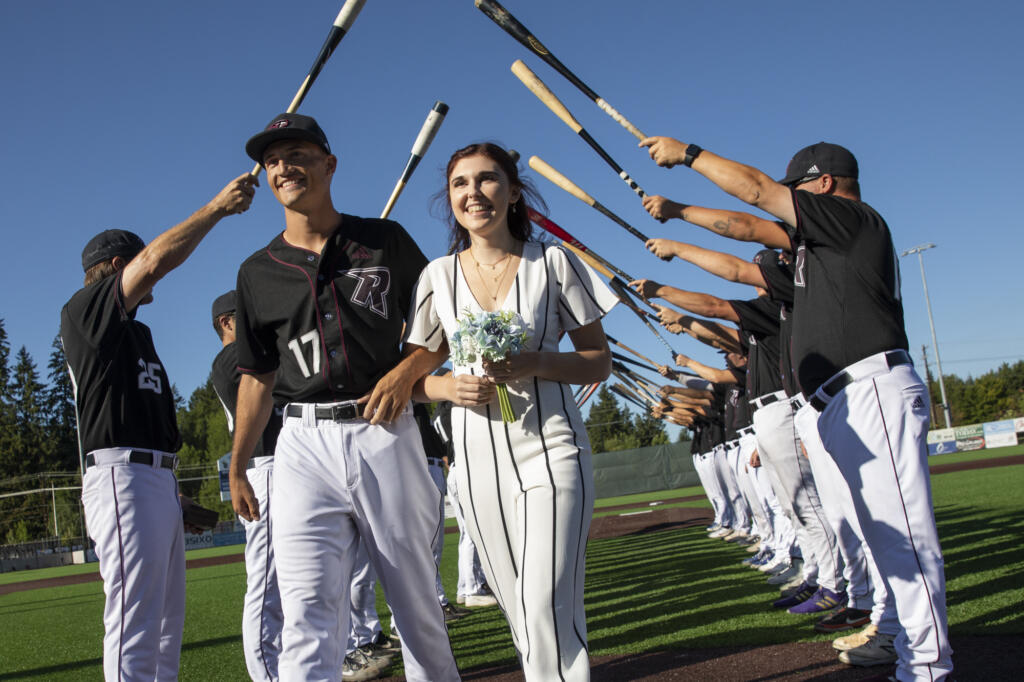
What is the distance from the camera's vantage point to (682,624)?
604 cm

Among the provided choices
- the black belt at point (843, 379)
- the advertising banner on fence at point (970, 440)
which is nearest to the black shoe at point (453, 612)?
the black belt at point (843, 379)

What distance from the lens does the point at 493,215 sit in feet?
10.2

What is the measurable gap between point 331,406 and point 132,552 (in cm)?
136

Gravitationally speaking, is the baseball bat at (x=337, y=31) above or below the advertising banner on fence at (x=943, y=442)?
above

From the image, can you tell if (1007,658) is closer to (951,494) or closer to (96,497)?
(96,497)

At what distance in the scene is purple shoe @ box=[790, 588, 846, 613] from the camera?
598 cm

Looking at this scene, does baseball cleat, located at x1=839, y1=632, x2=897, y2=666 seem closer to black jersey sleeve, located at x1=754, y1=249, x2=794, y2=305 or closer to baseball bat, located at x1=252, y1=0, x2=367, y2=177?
black jersey sleeve, located at x1=754, y1=249, x2=794, y2=305

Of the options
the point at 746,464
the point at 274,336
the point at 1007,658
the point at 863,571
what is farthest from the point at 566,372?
the point at 746,464

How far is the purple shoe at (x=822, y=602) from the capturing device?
19.6 feet

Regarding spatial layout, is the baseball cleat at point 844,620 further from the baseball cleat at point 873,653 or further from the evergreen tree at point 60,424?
the evergreen tree at point 60,424

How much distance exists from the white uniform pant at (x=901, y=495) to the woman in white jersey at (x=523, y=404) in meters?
1.40

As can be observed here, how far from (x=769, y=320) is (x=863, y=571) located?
2.08 m

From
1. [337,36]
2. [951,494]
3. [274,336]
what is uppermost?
[337,36]

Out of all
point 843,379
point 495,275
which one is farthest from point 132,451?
point 843,379
